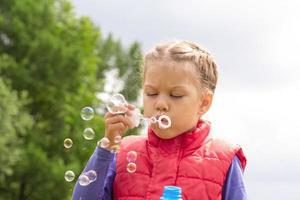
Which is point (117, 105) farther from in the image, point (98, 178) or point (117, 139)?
point (98, 178)

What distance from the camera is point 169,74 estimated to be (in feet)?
11.7

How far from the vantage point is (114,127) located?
3.48 meters

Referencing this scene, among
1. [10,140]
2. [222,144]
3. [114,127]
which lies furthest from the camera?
[10,140]

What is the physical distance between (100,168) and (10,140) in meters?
19.3

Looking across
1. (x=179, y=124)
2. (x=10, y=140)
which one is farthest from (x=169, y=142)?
(x=10, y=140)

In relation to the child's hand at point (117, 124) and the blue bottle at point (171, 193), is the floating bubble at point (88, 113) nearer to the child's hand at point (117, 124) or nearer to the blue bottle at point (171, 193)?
the child's hand at point (117, 124)

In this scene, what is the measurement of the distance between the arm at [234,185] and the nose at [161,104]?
37cm

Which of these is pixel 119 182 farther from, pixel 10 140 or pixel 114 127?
pixel 10 140

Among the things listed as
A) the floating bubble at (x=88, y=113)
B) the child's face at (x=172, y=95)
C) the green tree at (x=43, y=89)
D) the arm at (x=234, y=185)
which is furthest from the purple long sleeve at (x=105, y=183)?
the green tree at (x=43, y=89)

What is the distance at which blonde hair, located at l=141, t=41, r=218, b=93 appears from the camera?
362 cm

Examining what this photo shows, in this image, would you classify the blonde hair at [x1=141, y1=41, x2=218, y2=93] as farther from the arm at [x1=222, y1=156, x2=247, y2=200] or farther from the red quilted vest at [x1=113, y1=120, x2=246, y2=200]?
the arm at [x1=222, y1=156, x2=247, y2=200]

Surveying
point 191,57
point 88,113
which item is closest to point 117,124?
point 191,57

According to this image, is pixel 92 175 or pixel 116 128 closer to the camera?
pixel 116 128

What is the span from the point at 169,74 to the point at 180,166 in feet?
1.12
